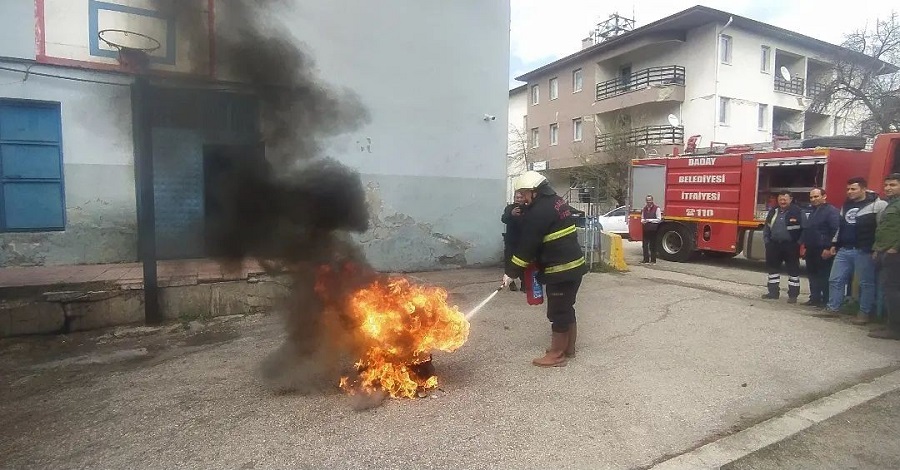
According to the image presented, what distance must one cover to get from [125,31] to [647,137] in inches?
888

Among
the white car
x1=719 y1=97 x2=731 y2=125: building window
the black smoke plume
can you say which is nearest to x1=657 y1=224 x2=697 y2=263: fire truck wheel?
the white car

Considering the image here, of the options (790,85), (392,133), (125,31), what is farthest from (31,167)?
(790,85)

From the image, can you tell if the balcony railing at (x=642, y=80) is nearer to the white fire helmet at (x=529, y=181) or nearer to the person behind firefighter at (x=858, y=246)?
the person behind firefighter at (x=858, y=246)

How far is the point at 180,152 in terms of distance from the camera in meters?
6.94

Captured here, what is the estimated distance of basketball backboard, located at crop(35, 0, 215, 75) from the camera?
5387mm

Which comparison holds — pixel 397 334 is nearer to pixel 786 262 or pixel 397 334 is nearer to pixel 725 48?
pixel 786 262

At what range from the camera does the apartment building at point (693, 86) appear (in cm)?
2320

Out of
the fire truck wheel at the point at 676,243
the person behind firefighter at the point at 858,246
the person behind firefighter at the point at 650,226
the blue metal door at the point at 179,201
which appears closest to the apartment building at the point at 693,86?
the fire truck wheel at the point at 676,243

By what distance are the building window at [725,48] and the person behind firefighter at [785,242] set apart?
18.7 m

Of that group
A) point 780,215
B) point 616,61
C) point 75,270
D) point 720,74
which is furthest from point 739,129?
point 75,270

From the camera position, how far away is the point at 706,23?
23078 mm

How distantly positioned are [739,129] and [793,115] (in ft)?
18.0

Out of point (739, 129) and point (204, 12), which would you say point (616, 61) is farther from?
point (204, 12)

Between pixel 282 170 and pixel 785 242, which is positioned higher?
pixel 282 170
